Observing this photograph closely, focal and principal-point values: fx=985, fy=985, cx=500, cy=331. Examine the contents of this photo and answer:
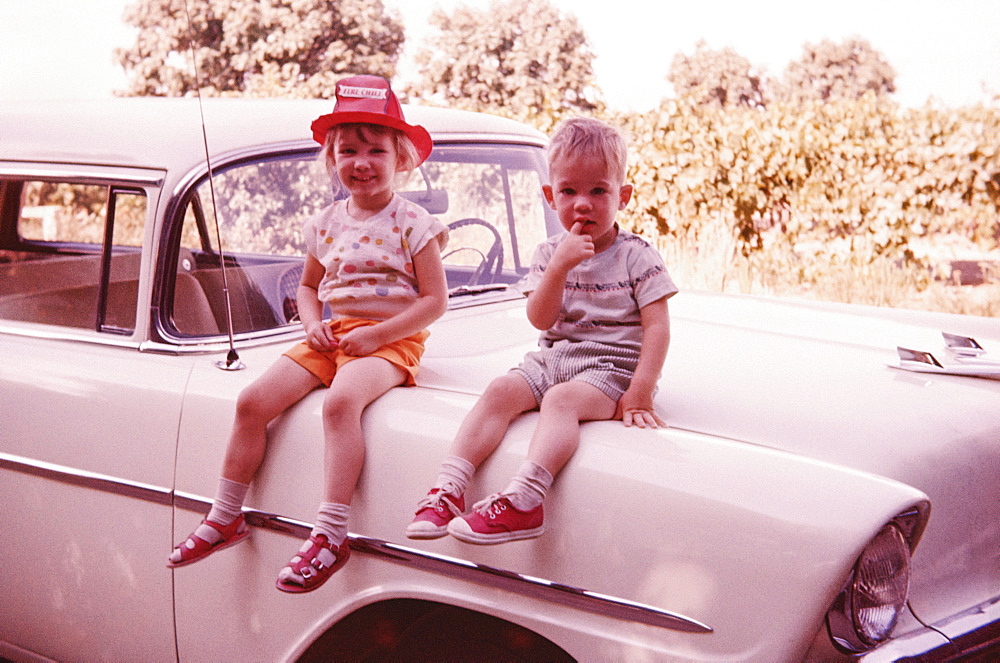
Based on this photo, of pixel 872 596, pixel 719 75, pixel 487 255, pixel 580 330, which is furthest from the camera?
pixel 719 75

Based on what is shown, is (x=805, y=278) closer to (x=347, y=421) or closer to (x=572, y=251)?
(x=572, y=251)

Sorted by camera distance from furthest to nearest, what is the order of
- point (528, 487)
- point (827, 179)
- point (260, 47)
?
point (260, 47) < point (827, 179) < point (528, 487)

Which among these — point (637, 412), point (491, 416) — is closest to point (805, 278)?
point (637, 412)

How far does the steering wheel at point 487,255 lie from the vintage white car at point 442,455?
1cm

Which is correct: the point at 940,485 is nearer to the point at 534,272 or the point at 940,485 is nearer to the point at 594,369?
the point at 594,369

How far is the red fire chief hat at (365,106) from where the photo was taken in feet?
8.12

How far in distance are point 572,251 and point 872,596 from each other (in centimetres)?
91

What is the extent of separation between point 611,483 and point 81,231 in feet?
9.44

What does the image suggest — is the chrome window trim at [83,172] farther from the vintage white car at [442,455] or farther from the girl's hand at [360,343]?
the girl's hand at [360,343]

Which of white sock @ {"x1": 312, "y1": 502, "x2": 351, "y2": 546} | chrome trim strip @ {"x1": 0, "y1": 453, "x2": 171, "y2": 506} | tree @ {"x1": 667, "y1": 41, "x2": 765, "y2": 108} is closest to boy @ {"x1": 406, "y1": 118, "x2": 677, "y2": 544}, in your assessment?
white sock @ {"x1": 312, "y1": 502, "x2": 351, "y2": 546}

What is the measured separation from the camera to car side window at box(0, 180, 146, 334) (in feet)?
8.95

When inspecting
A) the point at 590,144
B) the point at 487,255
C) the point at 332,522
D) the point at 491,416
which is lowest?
the point at 332,522

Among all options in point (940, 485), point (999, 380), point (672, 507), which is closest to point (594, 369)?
point (672, 507)

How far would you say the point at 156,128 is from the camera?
→ 278 cm
